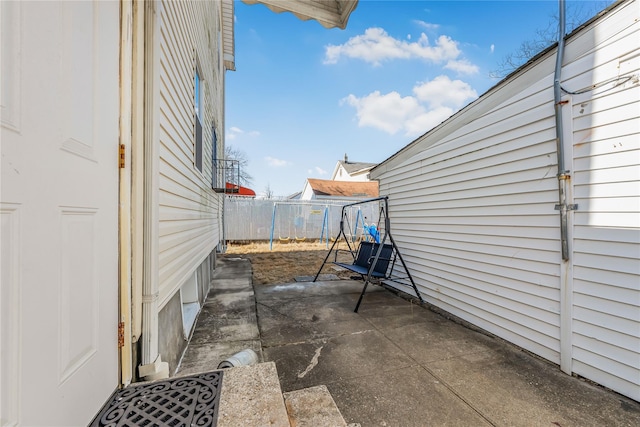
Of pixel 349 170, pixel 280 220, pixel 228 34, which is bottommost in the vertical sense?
pixel 280 220

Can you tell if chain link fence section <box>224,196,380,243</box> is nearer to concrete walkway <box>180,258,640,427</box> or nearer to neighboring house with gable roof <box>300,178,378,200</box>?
neighboring house with gable roof <box>300,178,378,200</box>

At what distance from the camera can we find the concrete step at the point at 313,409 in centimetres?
140

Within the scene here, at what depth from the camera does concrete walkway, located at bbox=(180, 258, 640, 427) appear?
5.98ft

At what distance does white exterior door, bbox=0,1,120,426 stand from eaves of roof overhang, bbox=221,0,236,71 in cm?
732

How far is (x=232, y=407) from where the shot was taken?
4.04 feet

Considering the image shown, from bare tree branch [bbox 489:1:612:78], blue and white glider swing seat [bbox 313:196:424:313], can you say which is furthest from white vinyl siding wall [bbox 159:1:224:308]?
bare tree branch [bbox 489:1:612:78]

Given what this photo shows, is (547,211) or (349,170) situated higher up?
(349,170)

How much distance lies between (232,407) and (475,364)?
222cm

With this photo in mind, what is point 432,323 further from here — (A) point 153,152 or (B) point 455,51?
(B) point 455,51

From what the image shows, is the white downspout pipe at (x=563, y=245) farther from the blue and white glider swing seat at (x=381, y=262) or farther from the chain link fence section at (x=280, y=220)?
the chain link fence section at (x=280, y=220)

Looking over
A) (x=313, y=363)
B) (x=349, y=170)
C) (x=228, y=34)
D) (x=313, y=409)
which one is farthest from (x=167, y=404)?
(x=349, y=170)

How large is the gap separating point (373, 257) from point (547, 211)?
2487 mm

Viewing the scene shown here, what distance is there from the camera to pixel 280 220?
1238 centimetres

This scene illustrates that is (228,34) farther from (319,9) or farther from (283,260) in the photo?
(283,260)
